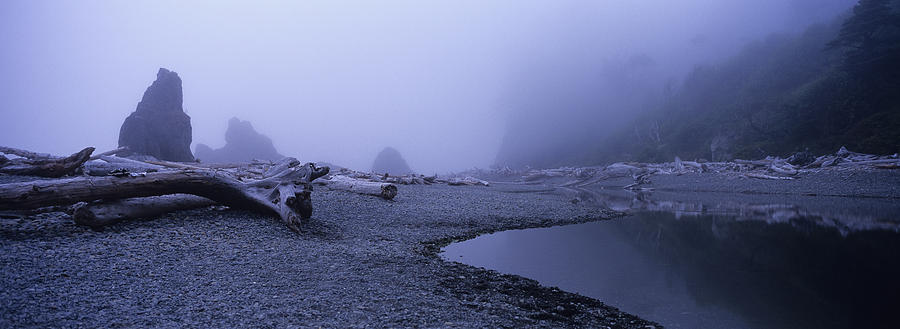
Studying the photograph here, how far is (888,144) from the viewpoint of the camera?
24141 mm

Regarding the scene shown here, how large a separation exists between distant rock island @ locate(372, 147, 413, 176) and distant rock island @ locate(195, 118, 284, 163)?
33.1 m

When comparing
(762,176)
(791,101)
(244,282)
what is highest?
(791,101)

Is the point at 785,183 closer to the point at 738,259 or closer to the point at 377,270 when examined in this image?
the point at 738,259

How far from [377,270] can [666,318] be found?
4.28m

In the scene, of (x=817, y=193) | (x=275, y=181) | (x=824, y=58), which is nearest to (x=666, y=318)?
(x=275, y=181)

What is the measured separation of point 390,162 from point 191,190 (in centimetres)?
10431

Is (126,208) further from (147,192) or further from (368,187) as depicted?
(368,187)

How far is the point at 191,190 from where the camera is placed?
836 centimetres

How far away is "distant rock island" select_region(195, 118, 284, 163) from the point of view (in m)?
76.8

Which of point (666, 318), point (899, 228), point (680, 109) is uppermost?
point (680, 109)

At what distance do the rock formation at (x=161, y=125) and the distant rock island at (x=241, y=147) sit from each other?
4597cm

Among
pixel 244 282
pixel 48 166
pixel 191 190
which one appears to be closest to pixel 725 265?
pixel 244 282

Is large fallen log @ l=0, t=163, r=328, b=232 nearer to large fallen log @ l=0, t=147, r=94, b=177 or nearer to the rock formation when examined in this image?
large fallen log @ l=0, t=147, r=94, b=177

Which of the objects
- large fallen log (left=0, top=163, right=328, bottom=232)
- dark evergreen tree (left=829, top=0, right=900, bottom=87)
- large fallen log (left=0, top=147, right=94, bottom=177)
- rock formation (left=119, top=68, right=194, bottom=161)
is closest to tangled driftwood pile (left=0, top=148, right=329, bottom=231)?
large fallen log (left=0, top=163, right=328, bottom=232)
